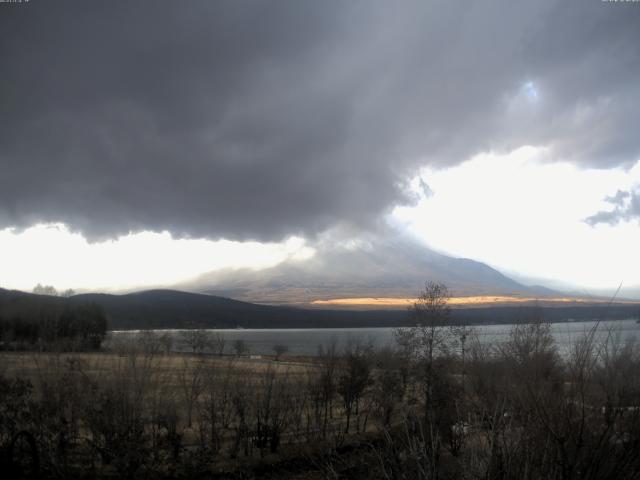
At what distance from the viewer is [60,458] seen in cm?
1427

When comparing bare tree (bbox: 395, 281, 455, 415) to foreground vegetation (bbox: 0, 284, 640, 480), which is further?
bare tree (bbox: 395, 281, 455, 415)

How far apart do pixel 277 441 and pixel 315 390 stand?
15.8ft

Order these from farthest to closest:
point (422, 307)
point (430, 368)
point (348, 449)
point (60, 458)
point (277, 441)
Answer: point (422, 307) → point (430, 368) → point (348, 449) → point (277, 441) → point (60, 458)

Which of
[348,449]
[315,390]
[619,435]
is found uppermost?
[619,435]

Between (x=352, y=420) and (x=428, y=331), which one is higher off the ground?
(x=428, y=331)

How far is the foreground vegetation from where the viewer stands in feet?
16.7

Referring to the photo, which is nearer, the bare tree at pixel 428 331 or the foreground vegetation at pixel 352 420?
the foreground vegetation at pixel 352 420

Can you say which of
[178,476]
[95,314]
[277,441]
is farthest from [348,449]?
[95,314]

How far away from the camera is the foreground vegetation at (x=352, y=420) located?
509 cm

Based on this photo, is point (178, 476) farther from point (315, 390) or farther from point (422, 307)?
point (422, 307)

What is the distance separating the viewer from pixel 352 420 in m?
31.1

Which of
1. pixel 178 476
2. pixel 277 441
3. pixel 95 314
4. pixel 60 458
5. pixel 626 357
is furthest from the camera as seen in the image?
pixel 95 314

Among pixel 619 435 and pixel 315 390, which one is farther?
pixel 315 390

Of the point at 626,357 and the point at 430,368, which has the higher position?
the point at 626,357
